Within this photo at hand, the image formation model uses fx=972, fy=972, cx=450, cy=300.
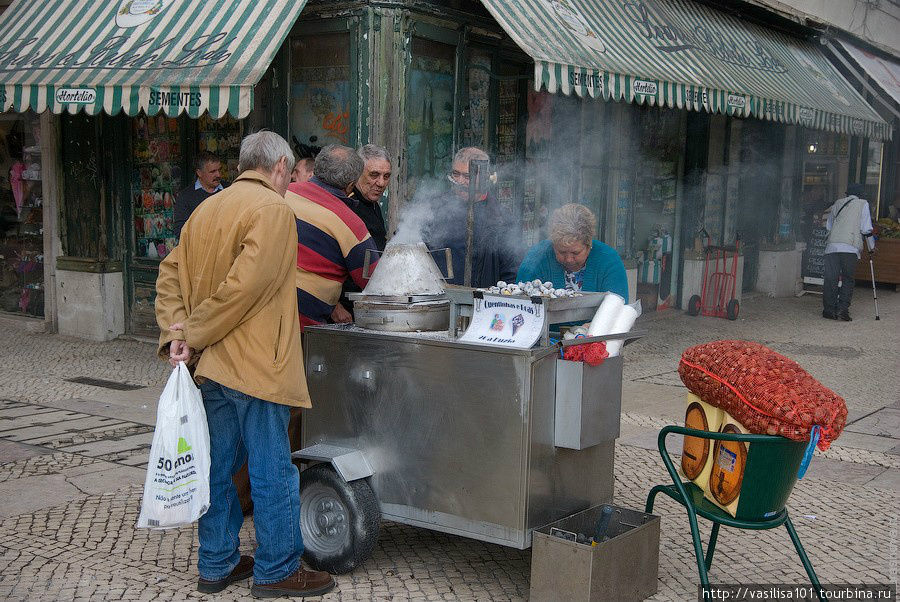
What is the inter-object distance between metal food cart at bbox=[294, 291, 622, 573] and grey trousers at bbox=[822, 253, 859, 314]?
9107 mm

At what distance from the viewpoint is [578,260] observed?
4645 mm

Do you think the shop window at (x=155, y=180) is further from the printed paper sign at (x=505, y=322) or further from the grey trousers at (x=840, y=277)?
the grey trousers at (x=840, y=277)

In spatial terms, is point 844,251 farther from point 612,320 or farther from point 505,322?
point 505,322

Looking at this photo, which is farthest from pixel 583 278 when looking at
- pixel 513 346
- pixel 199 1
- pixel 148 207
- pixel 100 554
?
pixel 148 207

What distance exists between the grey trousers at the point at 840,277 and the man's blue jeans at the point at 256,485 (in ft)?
33.1

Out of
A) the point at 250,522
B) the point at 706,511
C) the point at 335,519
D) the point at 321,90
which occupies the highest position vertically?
the point at 321,90

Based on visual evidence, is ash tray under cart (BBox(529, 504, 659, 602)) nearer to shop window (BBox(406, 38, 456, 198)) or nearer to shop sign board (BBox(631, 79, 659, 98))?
shop window (BBox(406, 38, 456, 198))

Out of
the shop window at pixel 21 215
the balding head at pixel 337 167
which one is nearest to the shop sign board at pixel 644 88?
the balding head at pixel 337 167

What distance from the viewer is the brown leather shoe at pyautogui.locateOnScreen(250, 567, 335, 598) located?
3840 millimetres

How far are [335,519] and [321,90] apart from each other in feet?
15.2

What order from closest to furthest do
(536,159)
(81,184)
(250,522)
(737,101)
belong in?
(250,522), (81,184), (737,101), (536,159)

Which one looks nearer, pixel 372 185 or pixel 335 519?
pixel 335 519

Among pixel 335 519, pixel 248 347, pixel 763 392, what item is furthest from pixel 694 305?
pixel 248 347

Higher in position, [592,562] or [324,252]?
[324,252]
